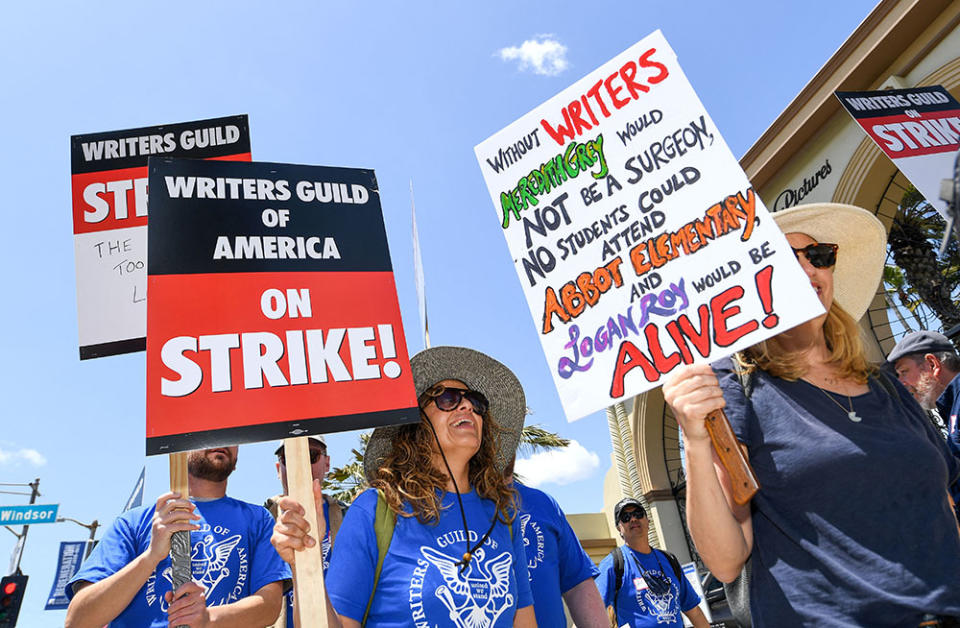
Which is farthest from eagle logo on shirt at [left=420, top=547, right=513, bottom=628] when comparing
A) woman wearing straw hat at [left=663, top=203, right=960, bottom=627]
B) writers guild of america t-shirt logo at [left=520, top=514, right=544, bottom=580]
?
writers guild of america t-shirt logo at [left=520, top=514, right=544, bottom=580]

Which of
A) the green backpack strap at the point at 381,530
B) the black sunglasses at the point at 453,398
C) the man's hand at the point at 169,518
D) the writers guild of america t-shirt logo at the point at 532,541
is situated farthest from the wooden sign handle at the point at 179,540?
the writers guild of america t-shirt logo at the point at 532,541

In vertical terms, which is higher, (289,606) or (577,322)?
(577,322)

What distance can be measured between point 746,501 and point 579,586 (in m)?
1.96

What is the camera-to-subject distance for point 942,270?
10133mm

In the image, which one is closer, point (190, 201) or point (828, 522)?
point (828, 522)

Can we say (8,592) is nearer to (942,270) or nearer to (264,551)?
(264,551)

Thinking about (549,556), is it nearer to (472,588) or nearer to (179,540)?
(472,588)

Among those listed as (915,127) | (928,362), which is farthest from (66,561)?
(915,127)

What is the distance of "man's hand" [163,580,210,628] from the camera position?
2.31m

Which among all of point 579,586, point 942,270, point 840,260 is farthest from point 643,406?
point 840,260

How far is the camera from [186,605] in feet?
7.65

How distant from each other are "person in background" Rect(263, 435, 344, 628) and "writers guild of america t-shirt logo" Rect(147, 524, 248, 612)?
0.29 m

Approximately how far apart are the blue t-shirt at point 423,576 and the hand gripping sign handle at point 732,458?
0.96 metres

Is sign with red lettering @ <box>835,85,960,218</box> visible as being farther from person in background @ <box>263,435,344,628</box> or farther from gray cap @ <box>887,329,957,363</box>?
person in background @ <box>263,435,344,628</box>
